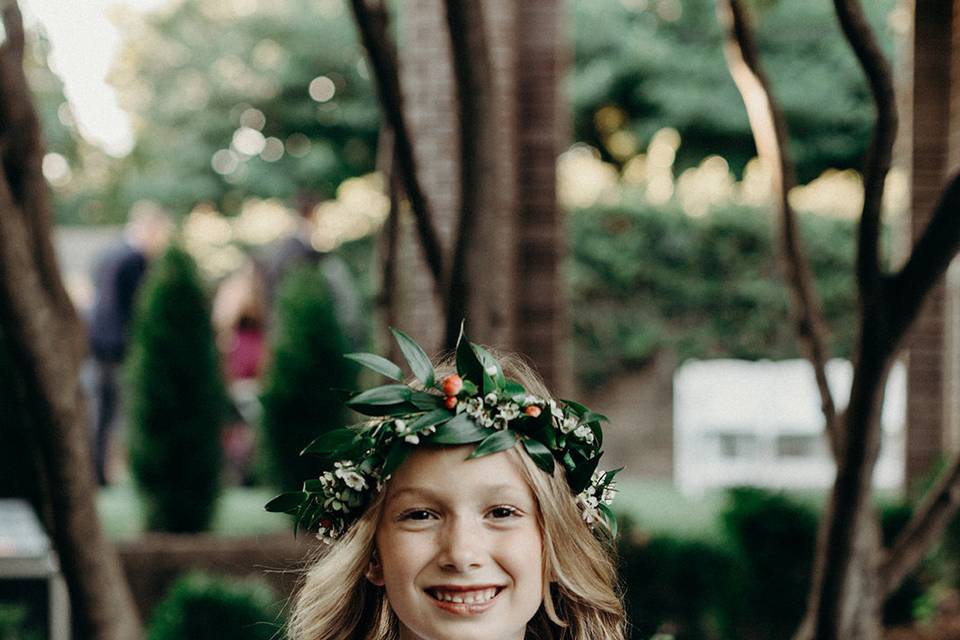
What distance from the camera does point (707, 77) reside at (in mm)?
17422

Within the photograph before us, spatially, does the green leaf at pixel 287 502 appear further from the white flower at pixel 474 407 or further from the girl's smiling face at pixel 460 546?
the white flower at pixel 474 407

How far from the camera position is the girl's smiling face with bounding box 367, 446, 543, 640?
1991mm

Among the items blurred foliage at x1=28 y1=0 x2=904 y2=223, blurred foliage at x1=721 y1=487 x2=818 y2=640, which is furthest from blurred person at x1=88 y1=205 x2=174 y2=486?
blurred foliage at x1=28 y1=0 x2=904 y2=223

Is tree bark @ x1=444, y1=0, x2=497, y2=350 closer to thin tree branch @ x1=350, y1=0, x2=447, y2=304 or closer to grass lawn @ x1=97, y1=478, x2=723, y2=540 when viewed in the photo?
thin tree branch @ x1=350, y1=0, x2=447, y2=304

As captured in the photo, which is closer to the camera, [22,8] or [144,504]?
[22,8]

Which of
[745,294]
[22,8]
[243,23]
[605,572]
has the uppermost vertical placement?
[243,23]

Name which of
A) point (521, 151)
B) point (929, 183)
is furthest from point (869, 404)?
point (929, 183)

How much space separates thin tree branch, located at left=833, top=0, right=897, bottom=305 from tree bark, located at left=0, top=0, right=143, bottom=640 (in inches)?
79.2

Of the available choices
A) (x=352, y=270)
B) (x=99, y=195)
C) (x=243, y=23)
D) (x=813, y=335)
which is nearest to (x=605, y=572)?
(x=813, y=335)

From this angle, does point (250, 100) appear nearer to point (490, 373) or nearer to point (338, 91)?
point (338, 91)

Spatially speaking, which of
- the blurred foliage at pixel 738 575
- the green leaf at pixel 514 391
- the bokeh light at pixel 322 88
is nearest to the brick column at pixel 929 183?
the blurred foliage at pixel 738 575

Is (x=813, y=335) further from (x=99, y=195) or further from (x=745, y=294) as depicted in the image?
(x=99, y=195)

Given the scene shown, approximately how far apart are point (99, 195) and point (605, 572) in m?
24.4

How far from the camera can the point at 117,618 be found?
3145 mm
